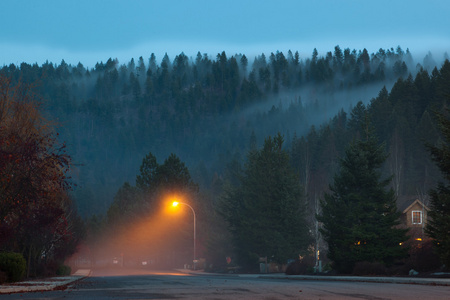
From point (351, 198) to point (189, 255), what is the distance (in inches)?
2249

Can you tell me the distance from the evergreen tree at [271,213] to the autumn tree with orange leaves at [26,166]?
2772cm

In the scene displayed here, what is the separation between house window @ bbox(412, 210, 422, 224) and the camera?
70.1 m

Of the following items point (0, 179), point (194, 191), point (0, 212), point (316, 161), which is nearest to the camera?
point (0, 179)

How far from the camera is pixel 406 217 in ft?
229

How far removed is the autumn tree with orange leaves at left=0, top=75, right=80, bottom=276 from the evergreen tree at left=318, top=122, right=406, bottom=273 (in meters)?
20.4

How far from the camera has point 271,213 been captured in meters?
63.5

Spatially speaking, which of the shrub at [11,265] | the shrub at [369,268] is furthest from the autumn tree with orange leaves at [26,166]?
the shrub at [369,268]

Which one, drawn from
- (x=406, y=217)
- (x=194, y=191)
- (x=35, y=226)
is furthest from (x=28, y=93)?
(x=194, y=191)

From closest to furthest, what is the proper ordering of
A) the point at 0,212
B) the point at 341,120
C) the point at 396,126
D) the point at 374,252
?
the point at 0,212 < the point at 374,252 < the point at 396,126 < the point at 341,120

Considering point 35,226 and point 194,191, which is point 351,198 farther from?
point 194,191

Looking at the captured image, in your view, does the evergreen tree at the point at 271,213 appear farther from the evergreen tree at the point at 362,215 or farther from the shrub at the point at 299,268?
the evergreen tree at the point at 362,215

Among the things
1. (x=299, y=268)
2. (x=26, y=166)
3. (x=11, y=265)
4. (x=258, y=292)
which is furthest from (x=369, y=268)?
(x=26, y=166)

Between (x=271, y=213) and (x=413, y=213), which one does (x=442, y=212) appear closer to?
(x=271, y=213)

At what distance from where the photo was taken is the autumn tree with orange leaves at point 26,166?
26.9m
